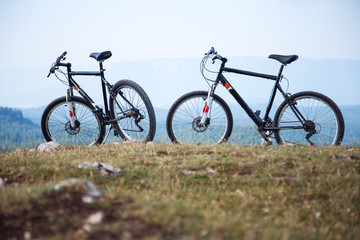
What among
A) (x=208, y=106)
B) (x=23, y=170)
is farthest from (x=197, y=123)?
(x=23, y=170)

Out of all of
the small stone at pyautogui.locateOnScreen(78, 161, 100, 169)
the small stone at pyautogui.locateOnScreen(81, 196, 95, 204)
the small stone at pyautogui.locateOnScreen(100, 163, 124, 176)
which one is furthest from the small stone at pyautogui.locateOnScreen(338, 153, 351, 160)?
the small stone at pyautogui.locateOnScreen(81, 196, 95, 204)

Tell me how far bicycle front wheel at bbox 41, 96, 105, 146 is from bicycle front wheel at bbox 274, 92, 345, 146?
5.50 m

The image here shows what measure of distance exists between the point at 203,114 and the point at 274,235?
20.1ft

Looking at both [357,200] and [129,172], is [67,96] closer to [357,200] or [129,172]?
[129,172]

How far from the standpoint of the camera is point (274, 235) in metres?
3.96

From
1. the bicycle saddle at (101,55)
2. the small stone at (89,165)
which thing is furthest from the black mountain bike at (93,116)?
the small stone at (89,165)

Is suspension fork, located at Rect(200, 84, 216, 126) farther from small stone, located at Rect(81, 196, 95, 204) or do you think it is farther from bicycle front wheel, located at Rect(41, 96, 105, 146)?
small stone, located at Rect(81, 196, 95, 204)

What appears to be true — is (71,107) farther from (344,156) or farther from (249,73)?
(344,156)

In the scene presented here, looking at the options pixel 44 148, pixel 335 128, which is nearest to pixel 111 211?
pixel 44 148

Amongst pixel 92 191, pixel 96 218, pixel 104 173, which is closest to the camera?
pixel 96 218

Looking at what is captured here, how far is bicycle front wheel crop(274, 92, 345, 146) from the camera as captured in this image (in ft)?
32.8

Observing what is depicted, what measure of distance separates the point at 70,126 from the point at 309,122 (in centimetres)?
755

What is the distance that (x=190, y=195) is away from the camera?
5918mm

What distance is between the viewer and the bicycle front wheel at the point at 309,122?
32.8 ft
